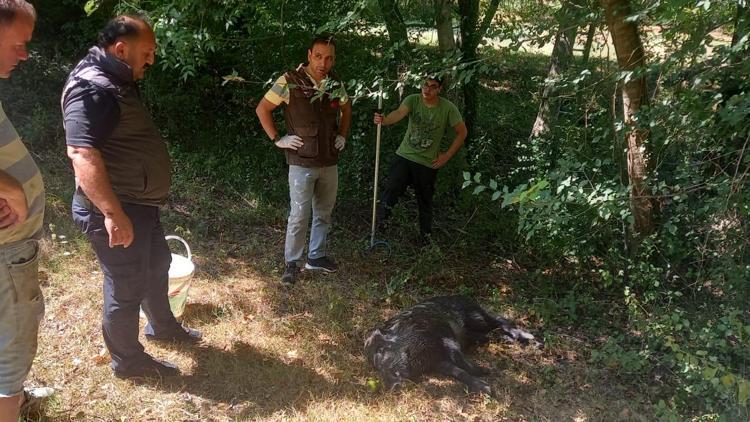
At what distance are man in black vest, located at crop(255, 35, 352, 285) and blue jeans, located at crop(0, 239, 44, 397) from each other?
2.29 metres

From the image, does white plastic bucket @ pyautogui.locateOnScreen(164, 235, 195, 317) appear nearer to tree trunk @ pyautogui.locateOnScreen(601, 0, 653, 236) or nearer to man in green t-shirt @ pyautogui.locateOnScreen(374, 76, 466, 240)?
man in green t-shirt @ pyautogui.locateOnScreen(374, 76, 466, 240)

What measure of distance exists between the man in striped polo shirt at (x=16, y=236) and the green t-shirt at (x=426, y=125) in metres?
3.46

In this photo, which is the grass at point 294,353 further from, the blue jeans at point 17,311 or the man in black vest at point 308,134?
the blue jeans at point 17,311

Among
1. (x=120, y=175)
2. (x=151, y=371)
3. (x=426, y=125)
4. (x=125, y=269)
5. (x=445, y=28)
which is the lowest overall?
(x=151, y=371)

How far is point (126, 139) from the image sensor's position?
293 cm

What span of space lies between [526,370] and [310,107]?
2.63m

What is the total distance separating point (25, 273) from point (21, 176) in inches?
16.7

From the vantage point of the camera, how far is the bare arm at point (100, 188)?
268 cm

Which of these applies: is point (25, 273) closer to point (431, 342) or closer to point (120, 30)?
point (120, 30)

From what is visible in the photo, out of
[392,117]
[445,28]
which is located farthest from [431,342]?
[445,28]

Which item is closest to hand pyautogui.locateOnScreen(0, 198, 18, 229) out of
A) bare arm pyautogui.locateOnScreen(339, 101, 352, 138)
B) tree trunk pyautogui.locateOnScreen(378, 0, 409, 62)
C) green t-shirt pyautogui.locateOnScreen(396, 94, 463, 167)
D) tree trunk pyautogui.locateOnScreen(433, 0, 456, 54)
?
bare arm pyautogui.locateOnScreen(339, 101, 352, 138)

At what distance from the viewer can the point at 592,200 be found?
3.28 metres

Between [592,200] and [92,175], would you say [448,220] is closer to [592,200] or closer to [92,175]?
[592,200]

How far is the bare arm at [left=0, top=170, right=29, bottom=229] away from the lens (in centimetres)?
211
